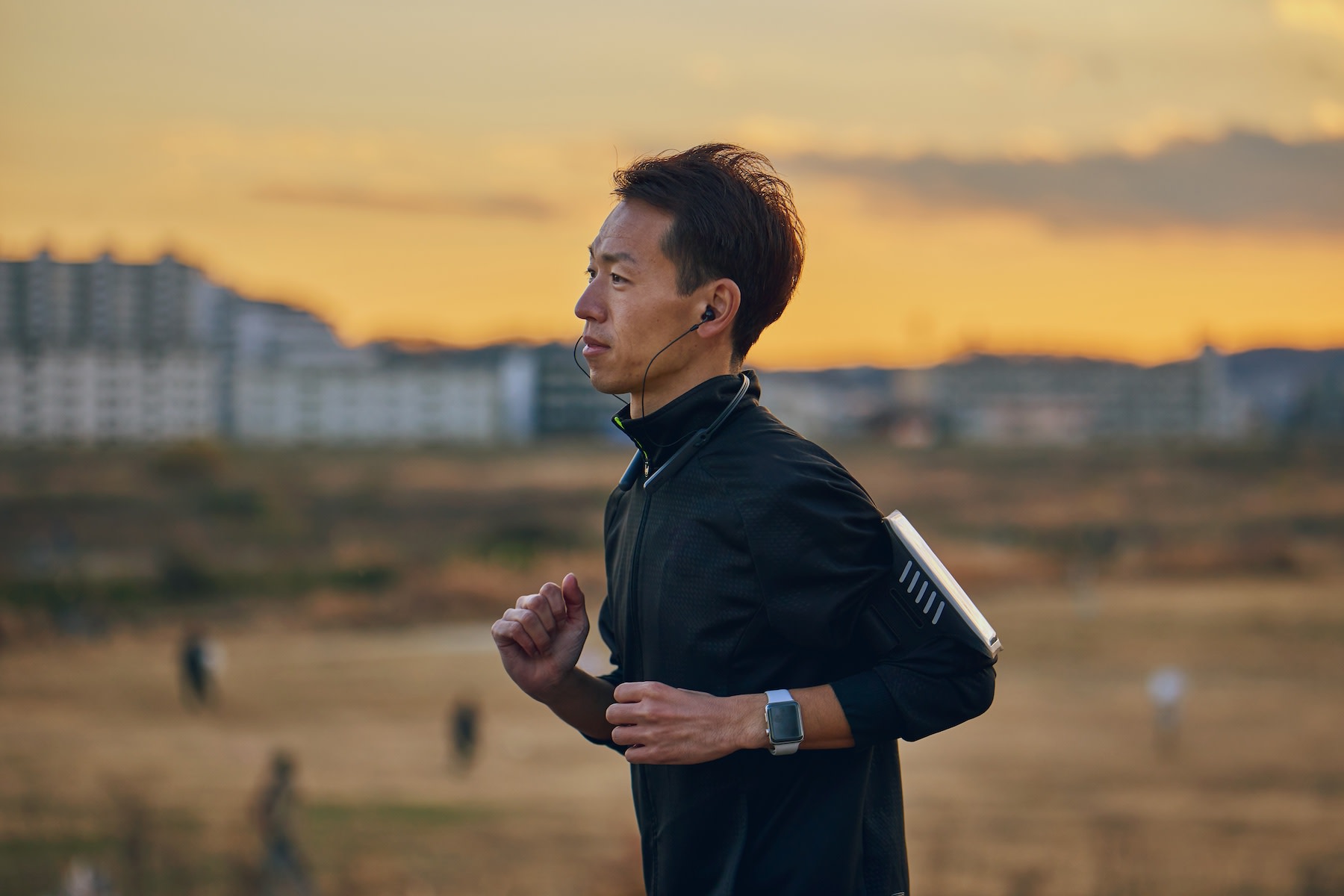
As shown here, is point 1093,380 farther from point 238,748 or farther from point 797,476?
point 797,476

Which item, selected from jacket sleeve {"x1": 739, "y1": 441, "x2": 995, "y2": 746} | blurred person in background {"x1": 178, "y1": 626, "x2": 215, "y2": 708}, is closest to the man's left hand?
jacket sleeve {"x1": 739, "y1": 441, "x2": 995, "y2": 746}

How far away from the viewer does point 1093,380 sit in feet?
429

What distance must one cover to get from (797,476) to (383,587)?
33041 millimetres

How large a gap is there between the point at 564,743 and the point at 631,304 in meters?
18.1

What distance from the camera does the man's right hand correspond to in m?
2.03

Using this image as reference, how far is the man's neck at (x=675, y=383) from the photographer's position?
2.04 metres

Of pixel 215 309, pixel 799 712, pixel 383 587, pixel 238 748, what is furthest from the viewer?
pixel 215 309

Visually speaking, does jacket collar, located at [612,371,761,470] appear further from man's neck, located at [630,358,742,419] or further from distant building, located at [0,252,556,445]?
distant building, located at [0,252,556,445]

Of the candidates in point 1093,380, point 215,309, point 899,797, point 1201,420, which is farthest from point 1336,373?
point 899,797

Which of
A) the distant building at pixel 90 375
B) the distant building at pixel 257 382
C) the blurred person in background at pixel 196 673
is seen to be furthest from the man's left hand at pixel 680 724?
the distant building at pixel 90 375

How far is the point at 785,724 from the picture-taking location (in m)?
1.78

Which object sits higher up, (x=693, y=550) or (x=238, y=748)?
(x=693, y=550)

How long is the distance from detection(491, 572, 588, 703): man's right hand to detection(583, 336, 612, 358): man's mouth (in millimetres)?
329

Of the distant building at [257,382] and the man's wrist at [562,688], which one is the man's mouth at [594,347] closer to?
the man's wrist at [562,688]
